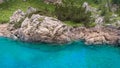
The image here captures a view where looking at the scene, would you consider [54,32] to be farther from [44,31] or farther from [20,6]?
[20,6]

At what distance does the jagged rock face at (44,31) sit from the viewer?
94.5 meters

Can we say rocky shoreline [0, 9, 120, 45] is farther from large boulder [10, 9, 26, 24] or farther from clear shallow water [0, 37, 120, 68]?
large boulder [10, 9, 26, 24]

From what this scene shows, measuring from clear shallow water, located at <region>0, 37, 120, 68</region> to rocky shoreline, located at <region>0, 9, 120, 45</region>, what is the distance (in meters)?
2.63

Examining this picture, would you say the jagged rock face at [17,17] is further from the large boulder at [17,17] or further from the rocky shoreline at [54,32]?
the rocky shoreline at [54,32]

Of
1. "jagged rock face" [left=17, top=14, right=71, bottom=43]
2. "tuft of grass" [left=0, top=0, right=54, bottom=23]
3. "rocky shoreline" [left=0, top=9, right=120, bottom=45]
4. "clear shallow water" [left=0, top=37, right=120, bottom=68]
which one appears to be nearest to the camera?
"clear shallow water" [left=0, top=37, right=120, bottom=68]

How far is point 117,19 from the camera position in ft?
354

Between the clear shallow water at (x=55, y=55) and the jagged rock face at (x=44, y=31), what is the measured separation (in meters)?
2.44

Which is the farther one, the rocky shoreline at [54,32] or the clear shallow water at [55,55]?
the rocky shoreline at [54,32]

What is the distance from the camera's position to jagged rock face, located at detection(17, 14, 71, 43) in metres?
94.5

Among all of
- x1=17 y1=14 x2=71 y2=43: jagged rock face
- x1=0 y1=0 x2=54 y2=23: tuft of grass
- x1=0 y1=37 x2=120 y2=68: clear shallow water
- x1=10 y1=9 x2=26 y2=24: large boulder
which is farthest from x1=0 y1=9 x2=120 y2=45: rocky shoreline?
x1=0 y1=0 x2=54 y2=23: tuft of grass

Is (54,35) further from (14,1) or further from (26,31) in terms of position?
(14,1)

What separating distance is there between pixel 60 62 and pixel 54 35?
1829cm

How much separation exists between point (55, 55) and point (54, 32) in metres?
12.5

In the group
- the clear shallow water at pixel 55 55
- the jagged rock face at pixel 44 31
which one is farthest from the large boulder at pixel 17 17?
the clear shallow water at pixel 55 55
